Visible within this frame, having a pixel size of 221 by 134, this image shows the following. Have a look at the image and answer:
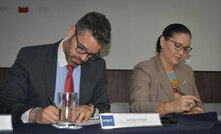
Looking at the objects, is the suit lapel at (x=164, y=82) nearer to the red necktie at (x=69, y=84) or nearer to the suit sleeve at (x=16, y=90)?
the red necktie at (x=69, y=84)

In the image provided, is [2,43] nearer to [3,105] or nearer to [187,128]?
[3,105]

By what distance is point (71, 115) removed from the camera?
3.89 ft

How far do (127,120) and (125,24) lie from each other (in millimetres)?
2592

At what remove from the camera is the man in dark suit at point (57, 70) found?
1642mm

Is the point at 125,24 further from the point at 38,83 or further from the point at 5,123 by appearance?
the point at 5,123

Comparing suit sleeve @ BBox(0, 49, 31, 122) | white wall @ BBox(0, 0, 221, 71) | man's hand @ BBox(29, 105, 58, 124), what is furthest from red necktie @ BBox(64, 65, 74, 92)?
white wall @ BBox(0, 0, 221, 71)

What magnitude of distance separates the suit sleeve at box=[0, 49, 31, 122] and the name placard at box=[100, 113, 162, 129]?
1.74ft

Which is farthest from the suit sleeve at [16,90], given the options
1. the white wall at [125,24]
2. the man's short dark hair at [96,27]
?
the white wall at [125,24]

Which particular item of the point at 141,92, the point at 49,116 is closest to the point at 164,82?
the point at 141,92

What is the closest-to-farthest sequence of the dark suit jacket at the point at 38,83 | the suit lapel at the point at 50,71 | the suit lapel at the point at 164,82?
the dark suit jacket at the point at 38,83 < the suit lapel at the point at 50,71 < the suit lapel at the point at 164,82

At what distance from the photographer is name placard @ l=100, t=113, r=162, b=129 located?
3.75 feet

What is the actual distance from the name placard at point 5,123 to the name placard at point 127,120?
0.37 meters

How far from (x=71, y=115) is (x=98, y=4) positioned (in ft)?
8.72

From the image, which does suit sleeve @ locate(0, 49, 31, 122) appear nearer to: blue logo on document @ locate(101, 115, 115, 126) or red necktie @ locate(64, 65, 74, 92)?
red necktie @ locate(64, 65, 74, 92)
